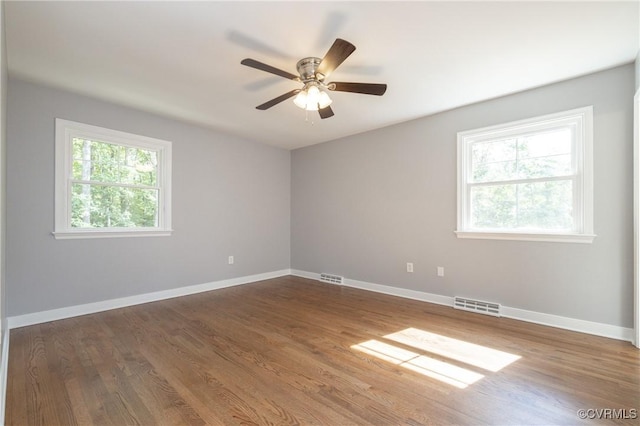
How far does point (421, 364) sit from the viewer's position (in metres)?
2.29

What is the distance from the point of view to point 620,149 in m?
2.76

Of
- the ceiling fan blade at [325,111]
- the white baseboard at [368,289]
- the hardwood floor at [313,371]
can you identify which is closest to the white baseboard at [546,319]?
the white baseboard at [368,289]

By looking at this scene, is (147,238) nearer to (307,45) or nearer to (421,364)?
(307,45)

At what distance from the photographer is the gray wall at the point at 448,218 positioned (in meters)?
2.79

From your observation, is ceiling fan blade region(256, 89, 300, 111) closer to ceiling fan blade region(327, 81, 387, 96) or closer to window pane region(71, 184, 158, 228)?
ceiling fan blade region(327, 81, 387, 96)

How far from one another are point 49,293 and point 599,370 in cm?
514

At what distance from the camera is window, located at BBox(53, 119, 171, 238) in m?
3.34

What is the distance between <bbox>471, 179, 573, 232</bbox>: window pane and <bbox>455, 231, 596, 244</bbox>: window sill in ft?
0.40

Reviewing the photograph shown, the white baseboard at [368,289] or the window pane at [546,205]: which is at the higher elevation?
the window pane at [546,205]

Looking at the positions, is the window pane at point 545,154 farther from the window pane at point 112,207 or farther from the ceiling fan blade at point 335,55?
the window pane at point 112,207

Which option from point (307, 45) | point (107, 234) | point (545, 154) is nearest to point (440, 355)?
point (545, 154)

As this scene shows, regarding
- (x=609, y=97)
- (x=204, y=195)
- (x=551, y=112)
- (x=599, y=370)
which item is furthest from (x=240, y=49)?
(x=599, y=370)

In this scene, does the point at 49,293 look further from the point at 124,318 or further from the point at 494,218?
the point at 494,218

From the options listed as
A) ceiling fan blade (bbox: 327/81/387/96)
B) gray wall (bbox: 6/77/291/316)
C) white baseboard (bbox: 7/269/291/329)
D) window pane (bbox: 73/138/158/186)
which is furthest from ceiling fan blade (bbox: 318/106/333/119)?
→ white baseboard (bbox: 7/269/291/329)
